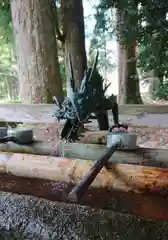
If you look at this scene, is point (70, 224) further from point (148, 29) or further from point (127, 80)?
point (127, 80)

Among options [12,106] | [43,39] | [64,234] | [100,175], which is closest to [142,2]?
[43,39]

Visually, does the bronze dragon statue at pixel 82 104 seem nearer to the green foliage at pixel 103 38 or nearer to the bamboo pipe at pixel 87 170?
the bamboo pipe at pixel 87 170

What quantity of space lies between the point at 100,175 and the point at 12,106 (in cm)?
162

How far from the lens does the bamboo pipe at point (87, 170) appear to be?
1291 mm

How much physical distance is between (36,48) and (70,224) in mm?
2631

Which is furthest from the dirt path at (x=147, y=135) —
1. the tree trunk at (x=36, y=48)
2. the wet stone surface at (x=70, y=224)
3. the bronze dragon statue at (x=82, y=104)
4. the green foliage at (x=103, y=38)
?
the green foliage at (x=103, y=38)

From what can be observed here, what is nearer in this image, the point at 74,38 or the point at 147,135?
the point at 147,135

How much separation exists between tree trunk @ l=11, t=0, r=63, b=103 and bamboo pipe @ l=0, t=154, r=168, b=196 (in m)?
1.74

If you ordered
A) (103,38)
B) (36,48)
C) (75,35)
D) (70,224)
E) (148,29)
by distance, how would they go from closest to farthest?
1. (70,224)
2. (36,48)
3. (148,29)
4. (75,35)
5. (103,38)

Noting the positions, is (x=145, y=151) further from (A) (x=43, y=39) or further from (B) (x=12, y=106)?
(A) (x=43, y=39)

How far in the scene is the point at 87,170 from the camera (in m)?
1.38

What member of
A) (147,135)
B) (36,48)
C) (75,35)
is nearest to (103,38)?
(75,35)

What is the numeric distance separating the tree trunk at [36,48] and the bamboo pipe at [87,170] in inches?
68.4

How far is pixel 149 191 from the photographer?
1.29m
